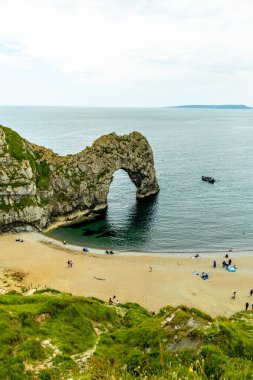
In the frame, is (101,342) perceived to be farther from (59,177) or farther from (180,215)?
(180,215)

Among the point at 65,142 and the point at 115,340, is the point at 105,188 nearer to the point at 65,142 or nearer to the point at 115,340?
the point at 115,340

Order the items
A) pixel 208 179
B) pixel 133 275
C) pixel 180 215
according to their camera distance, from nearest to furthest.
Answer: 1. pixel 133 275
2. pixel 180 215
3. pixel 208 179

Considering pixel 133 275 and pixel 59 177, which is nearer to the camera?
pixel 133 275

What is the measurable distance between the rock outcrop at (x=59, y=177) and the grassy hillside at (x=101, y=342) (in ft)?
138

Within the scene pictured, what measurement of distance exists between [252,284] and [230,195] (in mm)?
46353

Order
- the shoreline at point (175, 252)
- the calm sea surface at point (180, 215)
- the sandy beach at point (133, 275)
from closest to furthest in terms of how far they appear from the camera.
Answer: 1. the sandy beach at point (133, 275)
2. the shoreline at point (175, 252)
3. the calm sea surface at point (180, 215)

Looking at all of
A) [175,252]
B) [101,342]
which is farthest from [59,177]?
[101,342]

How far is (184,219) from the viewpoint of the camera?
74.9 m

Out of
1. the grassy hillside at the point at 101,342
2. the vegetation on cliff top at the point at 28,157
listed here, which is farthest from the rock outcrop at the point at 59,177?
the grassy hillside at the point at 101,342

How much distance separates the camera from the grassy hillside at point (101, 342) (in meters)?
14.4

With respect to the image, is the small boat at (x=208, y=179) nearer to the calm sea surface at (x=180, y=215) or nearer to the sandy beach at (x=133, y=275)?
the calm sea surface at (x=180, y=215)

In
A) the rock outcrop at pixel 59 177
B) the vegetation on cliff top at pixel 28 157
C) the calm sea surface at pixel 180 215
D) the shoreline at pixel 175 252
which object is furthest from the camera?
the vegetation on cliff top at pixel 28 157

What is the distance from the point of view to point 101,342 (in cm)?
2103

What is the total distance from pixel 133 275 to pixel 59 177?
33652mm
